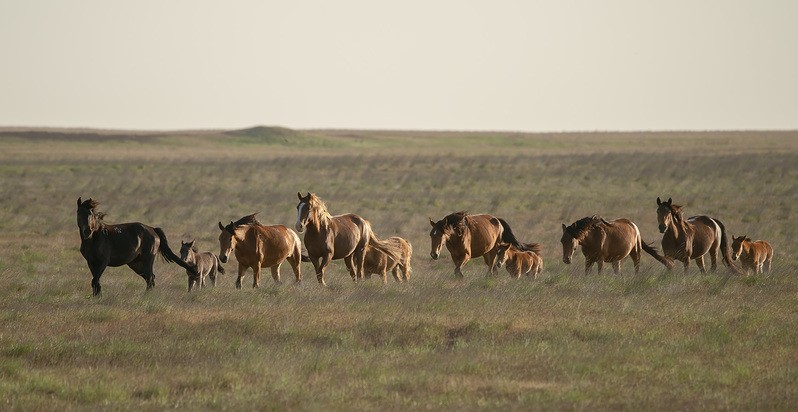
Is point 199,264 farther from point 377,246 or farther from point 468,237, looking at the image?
point 468,237

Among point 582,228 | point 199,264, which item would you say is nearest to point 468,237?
point 582,228

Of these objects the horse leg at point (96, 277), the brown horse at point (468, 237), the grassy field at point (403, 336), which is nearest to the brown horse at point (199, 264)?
the grassy field at point (403, 336)

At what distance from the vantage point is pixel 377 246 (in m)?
18.3

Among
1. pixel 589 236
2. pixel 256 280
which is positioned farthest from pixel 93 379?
pixel 589 236

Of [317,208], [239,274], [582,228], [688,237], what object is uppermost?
[317,208]

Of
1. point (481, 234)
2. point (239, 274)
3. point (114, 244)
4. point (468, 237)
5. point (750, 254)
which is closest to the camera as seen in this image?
point (114, 244)

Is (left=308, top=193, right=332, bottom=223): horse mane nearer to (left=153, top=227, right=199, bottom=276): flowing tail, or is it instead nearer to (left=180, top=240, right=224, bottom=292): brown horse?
(left=180, top=240, right=224, bottom=292): brown horse

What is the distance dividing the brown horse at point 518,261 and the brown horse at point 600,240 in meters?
0.93

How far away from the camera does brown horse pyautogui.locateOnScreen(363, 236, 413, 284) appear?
1831cm

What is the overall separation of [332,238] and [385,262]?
1355 mm

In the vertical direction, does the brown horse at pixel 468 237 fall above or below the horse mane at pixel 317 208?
below

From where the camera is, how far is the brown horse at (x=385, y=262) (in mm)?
18312

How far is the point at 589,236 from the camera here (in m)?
17.5

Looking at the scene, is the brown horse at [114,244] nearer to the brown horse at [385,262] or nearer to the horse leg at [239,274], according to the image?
the horse leg at [239,274]
